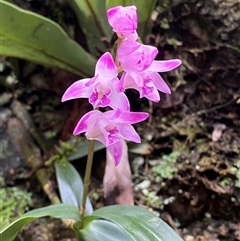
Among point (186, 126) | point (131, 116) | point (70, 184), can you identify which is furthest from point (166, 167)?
point (131, 116)

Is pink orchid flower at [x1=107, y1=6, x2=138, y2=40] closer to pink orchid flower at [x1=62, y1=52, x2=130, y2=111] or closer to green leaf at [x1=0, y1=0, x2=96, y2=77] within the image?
pink orchid flower at [x1=62, y1=52, x2=130, y2=111]

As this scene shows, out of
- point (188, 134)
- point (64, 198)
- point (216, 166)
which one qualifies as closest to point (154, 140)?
point (188, 134)

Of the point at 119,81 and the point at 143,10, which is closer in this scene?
the point at 119,81

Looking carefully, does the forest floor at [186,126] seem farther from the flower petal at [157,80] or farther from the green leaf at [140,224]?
the flower petal at [157,80]

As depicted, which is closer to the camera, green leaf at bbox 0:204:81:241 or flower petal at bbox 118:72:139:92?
flower petal at bbox 118:72:139:92

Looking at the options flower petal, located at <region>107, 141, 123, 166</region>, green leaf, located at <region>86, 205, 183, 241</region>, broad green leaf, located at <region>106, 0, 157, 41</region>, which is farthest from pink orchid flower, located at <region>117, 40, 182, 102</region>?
broad green leaf, located at <region>106, 0, 157, 41</region>

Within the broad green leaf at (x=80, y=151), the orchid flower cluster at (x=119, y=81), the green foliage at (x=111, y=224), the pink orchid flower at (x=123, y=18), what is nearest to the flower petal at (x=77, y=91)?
the orchid flower cluster at (x=119, y=81)

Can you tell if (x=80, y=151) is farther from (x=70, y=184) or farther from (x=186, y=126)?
(x=186, y=126)
